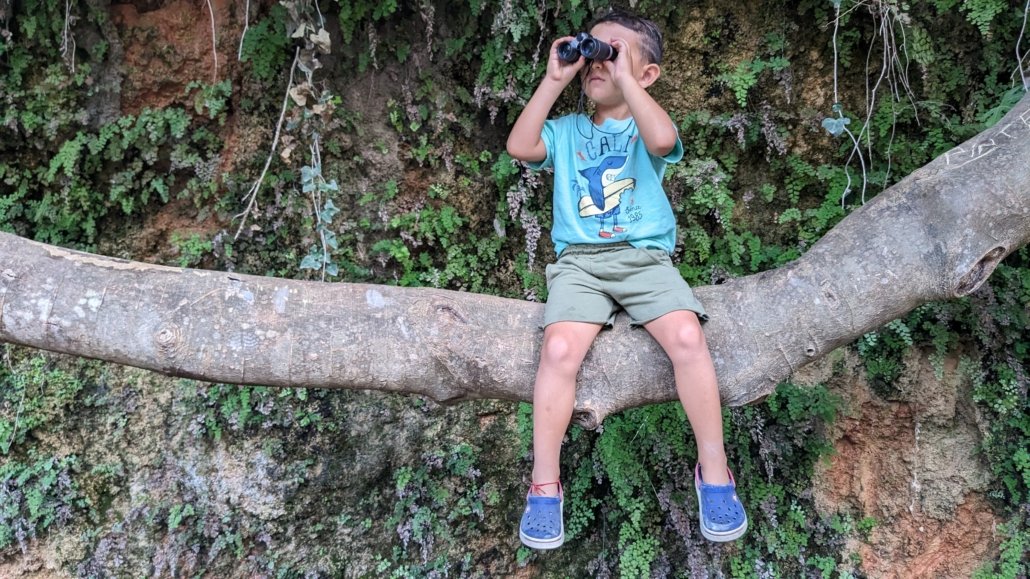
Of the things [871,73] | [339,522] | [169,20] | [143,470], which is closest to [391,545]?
[339,522]

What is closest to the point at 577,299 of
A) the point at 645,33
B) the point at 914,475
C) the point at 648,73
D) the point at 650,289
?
the point at 650,289

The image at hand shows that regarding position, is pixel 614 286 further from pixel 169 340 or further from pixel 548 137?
pixel 169 340

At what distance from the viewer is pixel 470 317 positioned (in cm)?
274

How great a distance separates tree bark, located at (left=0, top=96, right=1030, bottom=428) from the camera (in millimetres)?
2586

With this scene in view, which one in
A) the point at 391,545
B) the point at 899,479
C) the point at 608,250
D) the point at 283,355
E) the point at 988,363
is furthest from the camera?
the point at 391,545

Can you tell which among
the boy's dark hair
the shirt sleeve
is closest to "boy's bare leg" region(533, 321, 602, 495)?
the shirt sleeve

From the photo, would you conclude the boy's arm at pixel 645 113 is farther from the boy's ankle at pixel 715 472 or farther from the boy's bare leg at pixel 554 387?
the boy's ankle at pixel 715 472

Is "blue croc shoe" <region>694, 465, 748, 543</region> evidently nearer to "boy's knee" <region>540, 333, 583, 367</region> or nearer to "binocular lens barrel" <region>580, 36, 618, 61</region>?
"boy's knee" <region>540, 333, 583, 367</region>

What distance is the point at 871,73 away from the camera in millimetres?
4062

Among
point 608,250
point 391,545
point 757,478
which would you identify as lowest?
point 391,545

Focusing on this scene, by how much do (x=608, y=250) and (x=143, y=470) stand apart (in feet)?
11.0

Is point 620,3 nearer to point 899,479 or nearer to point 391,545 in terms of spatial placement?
point 899,479

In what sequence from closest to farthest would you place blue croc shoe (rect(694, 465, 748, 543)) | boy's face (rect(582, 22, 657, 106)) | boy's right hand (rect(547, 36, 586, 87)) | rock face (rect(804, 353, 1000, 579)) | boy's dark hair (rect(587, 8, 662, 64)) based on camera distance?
1. blue croc shoe (rect(694, 465, 748, 543))
2. boy's right hand (rect(547, 36, 586, 87))
3. boy's face (rect(582, 22, 657, 106))
4. boy's dark hair (rect(587, 8, 662, 64))
5. rock face (rect(804, 353, 1000, 579))

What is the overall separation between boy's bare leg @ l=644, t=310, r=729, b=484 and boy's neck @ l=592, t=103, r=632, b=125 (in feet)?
3.08
